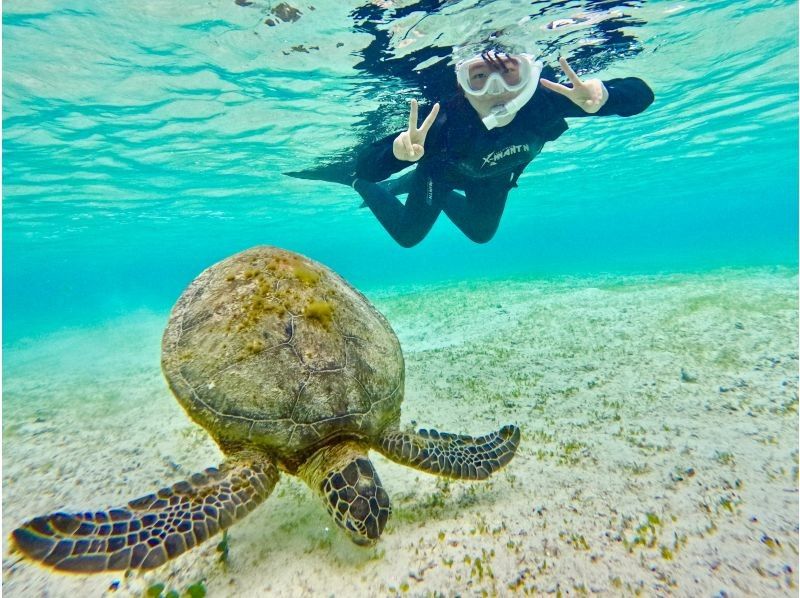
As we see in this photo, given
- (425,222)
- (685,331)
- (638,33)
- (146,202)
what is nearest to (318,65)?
(425,222)

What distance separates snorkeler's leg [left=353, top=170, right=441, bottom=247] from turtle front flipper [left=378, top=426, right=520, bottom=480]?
19.3 feet

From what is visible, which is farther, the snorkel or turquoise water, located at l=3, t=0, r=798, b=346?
turquoise water, located at l=3, t=0, r=798, b=346

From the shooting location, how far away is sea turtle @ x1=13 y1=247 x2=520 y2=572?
233 centimetres

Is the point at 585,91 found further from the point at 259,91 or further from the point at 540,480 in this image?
the point at 259,91

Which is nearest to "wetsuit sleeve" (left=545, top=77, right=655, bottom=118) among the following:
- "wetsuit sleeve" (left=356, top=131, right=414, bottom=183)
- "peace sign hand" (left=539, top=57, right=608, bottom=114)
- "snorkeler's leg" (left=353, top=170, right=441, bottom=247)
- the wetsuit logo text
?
"peace sign hand" (left=539, top=57, right=608, bottom=114)

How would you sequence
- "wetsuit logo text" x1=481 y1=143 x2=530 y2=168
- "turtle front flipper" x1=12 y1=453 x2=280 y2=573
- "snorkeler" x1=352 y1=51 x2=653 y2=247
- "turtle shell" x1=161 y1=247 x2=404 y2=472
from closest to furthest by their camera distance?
"turtle front flipper" x1=12 y1=453 x2=280 y2=573 → "turtle shell" x1=161 y1=247 x2=404 y2=472 → "snorkeler" x1=352 y1=51 x2=653 y2=247 → "wetsuit logo text" x1=481 y1=143 x2=530 y2=168

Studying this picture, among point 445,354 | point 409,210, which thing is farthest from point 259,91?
point 445,354

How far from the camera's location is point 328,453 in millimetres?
3053

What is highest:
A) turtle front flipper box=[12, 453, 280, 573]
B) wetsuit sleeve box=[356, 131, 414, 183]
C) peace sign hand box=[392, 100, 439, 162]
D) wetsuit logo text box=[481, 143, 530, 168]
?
peace sign hand box=[392, 100, 439, 162]

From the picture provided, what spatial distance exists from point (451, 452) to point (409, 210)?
6271 millimetres

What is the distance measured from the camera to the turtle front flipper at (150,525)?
2.13 m

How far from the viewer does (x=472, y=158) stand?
6.95 meters

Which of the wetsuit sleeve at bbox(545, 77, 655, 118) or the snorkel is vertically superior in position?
the snorkel

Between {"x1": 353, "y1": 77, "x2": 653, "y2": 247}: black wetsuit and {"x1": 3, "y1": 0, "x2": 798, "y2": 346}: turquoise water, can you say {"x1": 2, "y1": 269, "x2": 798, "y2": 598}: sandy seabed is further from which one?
{"x1": 3, "y1": 0, "x2": 798, "y2": 346}: turquoise water
